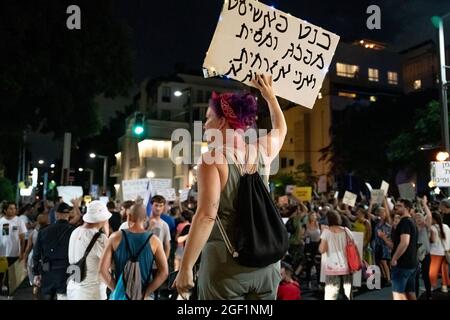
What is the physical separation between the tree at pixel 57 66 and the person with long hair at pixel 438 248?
1452 cm

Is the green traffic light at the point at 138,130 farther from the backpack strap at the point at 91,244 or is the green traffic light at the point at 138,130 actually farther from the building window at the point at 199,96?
the building window at the point at 199,96

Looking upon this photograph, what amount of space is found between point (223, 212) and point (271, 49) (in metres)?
1.57

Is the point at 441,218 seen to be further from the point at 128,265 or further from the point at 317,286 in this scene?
the point at 128,265

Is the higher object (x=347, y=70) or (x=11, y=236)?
(x=347, y=70)

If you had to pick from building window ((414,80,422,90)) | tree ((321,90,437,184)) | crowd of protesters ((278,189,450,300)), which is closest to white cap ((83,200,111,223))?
crowd of protesters ((278,189,450,300))

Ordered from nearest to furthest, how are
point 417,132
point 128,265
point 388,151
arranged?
point 128,265
point 417,132
point 388,151

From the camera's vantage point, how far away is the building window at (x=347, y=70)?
2137 inches

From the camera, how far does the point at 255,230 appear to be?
256cm

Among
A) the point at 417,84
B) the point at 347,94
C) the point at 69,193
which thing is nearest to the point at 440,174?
the point at 69,193

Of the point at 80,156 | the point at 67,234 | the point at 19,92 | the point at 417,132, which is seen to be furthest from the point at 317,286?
the point at 80,156

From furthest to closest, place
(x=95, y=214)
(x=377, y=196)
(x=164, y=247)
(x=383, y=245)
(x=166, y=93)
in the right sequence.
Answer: (x=166, y=93)
(x=377, y=196)
(x=383, y=245)
(x=164, y=247)
(x=95, y=214)

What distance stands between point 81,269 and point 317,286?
7.62 m

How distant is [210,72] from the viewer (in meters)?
3.50

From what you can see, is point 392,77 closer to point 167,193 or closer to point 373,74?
point 373,74
